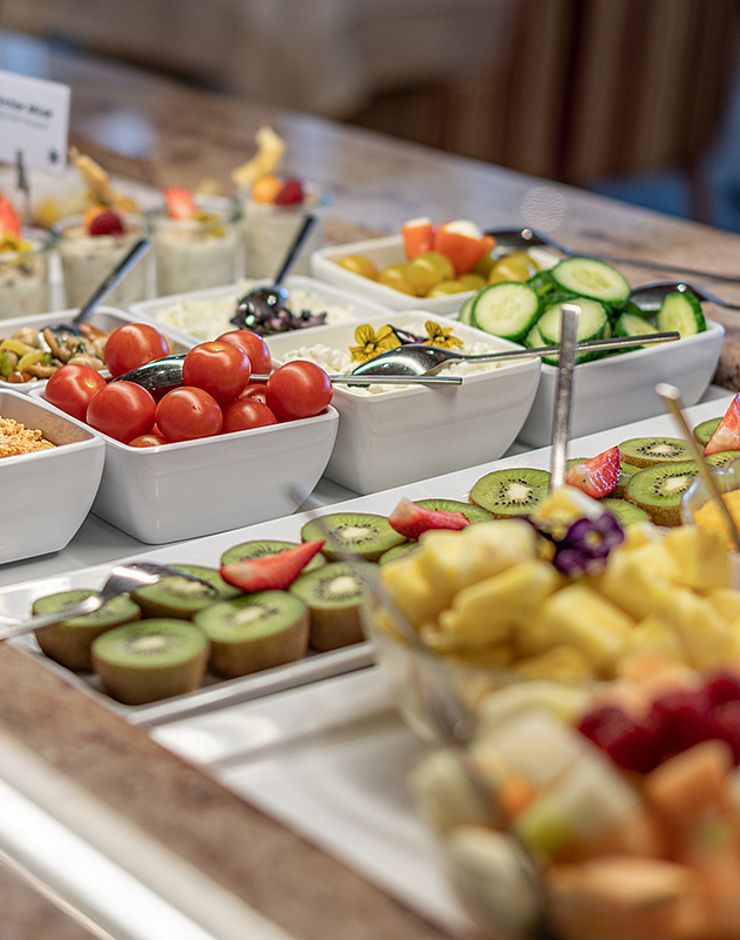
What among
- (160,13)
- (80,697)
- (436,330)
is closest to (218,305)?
A: (436,330)

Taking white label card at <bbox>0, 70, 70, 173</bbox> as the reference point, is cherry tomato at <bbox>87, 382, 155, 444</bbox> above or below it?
below

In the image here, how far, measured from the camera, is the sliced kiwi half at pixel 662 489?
1.27 m

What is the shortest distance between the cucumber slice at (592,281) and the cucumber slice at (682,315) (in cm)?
5

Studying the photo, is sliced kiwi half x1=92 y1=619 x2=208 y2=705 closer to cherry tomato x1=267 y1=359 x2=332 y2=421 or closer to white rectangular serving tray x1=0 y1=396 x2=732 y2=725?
white rectangular serving tray x1=0 y1=396 x2=732 y2=725

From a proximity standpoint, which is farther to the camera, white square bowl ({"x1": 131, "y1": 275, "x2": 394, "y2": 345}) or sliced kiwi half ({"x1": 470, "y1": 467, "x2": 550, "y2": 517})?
white square bowl ({"x1": 131, "y1": 275, "x2": 394, "y2": 345})

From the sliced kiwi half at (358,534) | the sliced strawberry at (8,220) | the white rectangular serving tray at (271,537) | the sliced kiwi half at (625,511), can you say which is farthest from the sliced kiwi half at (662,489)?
the sliced strawberry at (8,220)

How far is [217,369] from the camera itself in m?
1.32

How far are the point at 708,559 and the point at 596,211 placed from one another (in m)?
1.54

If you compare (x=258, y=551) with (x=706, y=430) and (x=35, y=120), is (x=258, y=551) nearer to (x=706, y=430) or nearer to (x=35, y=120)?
(x=706, y=430)

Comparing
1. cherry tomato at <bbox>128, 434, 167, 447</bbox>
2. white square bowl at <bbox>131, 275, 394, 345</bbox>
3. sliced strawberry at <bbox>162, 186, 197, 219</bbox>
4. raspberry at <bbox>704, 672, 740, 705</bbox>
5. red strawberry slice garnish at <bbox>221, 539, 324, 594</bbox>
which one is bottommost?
red strawberry slice garnish at <bbox>221, 539, 324, 594</bbox>

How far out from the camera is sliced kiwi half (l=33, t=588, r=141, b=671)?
1046 mm

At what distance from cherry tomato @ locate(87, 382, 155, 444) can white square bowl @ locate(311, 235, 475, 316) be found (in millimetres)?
527

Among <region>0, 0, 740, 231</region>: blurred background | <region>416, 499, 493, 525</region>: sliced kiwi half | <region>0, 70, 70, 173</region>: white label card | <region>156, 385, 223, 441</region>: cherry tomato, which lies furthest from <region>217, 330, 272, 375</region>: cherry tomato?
<region>0, 0, 740, 231</region>: blurred background

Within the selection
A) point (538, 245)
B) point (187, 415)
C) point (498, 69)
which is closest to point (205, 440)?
point (187, 415)
